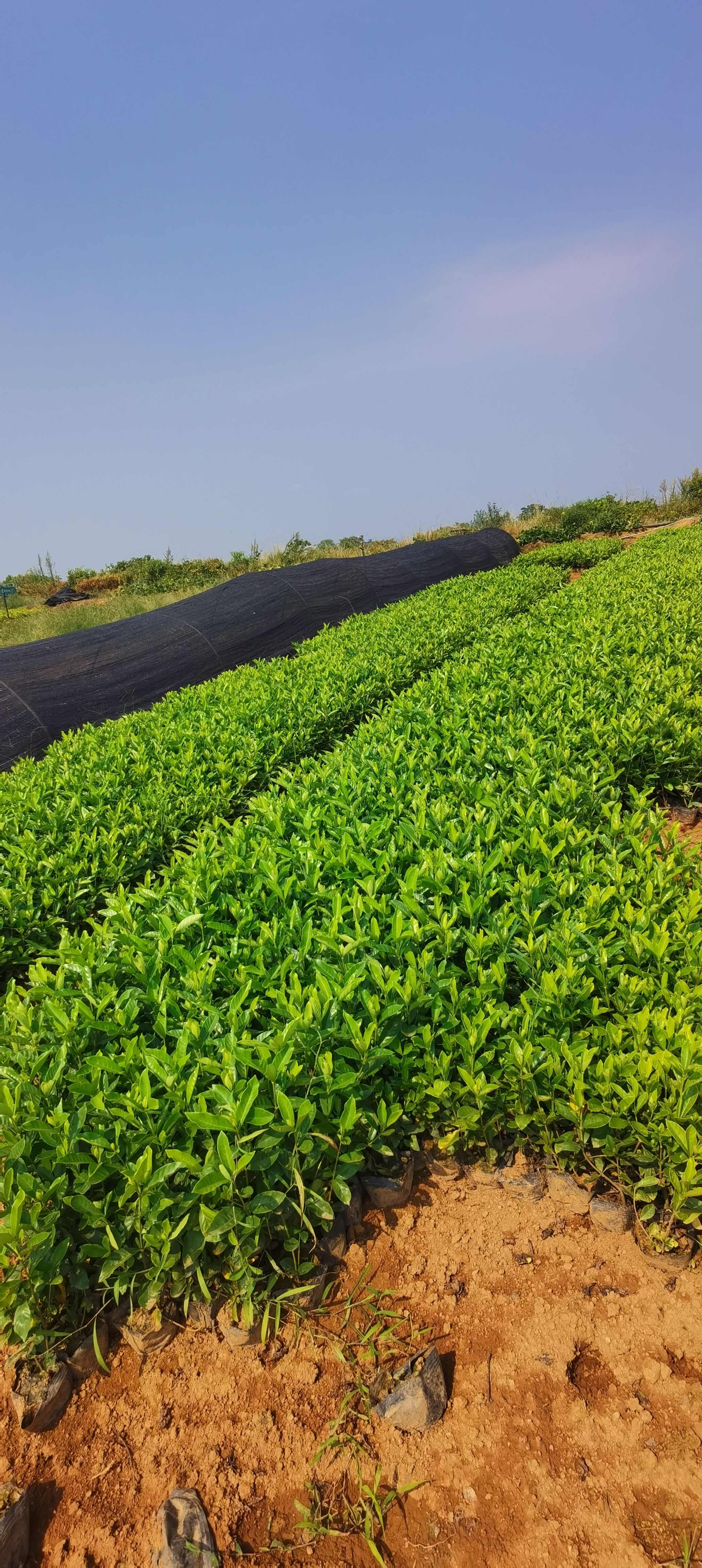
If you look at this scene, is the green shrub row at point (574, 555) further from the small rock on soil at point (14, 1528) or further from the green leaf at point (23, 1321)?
the small rock on soil at point (14, 1528)

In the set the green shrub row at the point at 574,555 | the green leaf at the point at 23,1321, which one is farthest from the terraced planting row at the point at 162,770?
the green shrub row at the point at 574,555

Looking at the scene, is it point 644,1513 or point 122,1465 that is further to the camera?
point 122,1465

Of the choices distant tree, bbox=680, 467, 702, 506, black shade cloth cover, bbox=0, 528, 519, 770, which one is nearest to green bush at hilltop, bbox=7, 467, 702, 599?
distant tree, bbox=680, 467, 702, 506

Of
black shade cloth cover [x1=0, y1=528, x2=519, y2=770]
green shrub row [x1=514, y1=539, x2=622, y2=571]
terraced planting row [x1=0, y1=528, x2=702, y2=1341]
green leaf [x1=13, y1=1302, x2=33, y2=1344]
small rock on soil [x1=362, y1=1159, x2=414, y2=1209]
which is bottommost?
small rock on soil [x1=362, y1=1159, x2=414, y2=1209]

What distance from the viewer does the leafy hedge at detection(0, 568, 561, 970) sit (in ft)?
11.5

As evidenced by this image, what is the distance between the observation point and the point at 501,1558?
138 cm

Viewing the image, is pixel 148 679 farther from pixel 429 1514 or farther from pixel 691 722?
pixel 429 1514

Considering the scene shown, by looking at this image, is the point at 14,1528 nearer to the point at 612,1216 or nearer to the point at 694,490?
the point at 612,1216

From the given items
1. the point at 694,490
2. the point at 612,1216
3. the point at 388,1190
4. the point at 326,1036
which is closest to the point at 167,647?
the point at 326,1036

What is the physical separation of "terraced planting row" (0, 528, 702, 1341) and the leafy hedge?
69cm

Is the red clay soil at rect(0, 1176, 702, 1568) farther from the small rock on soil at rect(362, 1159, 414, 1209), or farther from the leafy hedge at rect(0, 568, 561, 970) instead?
the leafy hedge at rect(0, 568, 561, 970)

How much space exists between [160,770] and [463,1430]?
3.68 meters

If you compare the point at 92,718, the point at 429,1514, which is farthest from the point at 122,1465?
the point at 92,718

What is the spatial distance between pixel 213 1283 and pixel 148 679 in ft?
24.7
